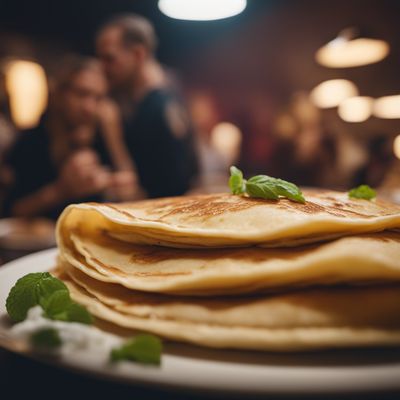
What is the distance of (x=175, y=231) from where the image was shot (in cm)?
87

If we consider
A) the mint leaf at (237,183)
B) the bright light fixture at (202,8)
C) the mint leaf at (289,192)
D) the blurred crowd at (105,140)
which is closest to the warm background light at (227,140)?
the blurred crowd at (105,140)

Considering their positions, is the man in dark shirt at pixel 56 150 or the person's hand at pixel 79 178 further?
the man in dark shirt at pixel 56 150

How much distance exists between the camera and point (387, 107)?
20.6ft

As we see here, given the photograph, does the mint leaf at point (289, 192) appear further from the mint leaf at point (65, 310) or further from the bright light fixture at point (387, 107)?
the bright light fixture at point (387, 107)

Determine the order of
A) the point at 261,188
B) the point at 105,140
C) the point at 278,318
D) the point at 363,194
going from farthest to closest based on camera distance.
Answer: the point at 105,140
the point at 363,194
the point at 261,188
the point at 278,318

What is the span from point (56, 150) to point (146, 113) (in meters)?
0.77

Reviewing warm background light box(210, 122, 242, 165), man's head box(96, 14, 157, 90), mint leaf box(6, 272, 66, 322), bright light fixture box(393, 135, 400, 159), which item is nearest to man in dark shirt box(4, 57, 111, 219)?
→ man's head box(96, 14, 157, 90)

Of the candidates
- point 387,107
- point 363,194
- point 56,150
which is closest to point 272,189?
point 363,194

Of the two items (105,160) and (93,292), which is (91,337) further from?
(105,160)

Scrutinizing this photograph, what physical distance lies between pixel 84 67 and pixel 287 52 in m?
5.08

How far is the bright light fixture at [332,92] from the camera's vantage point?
22.4 ft

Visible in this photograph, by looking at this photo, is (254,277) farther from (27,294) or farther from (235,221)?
(27,294)

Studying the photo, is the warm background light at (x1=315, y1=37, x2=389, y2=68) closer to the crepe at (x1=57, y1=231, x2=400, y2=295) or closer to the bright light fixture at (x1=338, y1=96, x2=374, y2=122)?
the bright light fixture at (x1=338, y1=96, x2=374, y2=122)

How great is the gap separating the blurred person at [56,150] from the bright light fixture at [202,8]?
69 centimetres
